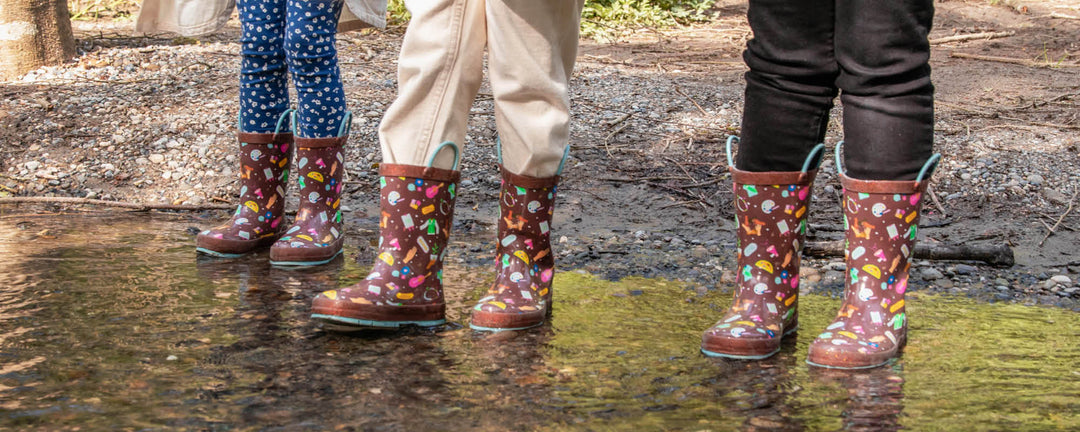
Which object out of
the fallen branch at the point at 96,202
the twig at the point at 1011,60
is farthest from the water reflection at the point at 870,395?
the twig at the point at 1011,60

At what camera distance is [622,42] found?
23.8 ft

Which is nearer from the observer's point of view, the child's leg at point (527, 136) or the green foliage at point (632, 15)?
the child's leg at point (527, 136)

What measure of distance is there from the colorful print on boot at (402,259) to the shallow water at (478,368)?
54mm

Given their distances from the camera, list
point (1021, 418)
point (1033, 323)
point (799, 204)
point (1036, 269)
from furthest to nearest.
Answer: point (1036, 269) < point (1033, 323) < point (799, 204) < point (1021, 418)

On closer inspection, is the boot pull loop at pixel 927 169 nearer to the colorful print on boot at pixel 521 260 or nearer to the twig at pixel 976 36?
the colorful print on boot at pixel 521 260

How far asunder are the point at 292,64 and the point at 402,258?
35.8 inches

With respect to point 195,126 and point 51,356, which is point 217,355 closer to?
point 51,356

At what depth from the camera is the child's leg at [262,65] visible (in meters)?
2.89

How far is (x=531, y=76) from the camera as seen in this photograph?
2.14 m

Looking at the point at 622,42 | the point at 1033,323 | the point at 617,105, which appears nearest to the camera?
the point at 1033,323

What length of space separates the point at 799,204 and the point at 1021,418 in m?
0.62

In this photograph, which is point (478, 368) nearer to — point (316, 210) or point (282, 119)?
point (316, 210)

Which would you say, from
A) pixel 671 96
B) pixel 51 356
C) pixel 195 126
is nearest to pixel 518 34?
pixel 51 356

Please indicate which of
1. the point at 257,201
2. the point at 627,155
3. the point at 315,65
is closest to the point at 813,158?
the point at 315,65
